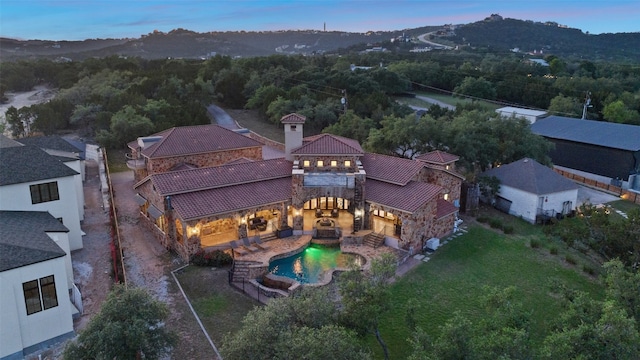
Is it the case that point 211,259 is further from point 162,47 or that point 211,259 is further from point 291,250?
point 162,47

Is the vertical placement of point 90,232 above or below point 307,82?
below

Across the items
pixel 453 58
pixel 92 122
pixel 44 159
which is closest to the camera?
pixel 44 159

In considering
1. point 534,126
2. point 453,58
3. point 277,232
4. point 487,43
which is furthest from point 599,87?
point 487,43

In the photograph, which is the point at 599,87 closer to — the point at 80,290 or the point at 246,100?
the point at 246,100

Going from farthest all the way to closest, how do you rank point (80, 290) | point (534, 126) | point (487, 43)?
1. point (487, 43)
2. point (534, 126)
3. point (80, 290)

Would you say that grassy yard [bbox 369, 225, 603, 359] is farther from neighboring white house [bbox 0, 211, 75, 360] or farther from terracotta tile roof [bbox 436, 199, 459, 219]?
neighboring white house [bbox 0, 211, 75, 360]

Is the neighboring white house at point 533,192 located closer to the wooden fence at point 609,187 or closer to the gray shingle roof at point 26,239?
the wooden fence at point 609,187

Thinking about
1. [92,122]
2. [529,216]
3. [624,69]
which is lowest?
[529,216]

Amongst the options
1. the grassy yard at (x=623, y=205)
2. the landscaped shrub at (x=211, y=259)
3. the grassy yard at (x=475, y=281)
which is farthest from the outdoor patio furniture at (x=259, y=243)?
the grassy yard at (x=623, y=205)
